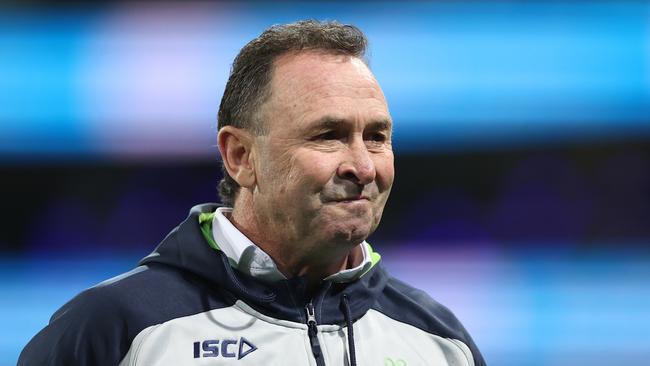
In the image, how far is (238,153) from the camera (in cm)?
160

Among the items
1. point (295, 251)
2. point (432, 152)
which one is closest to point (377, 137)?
point (295, 251)

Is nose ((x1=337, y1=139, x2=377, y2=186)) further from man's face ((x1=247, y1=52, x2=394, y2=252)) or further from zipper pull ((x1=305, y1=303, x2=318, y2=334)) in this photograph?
zipper pull ((x1=305, y1=303, x2=318, y2=334))

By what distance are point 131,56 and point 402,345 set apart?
7.39 ft

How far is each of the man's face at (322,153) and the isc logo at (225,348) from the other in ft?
0.60

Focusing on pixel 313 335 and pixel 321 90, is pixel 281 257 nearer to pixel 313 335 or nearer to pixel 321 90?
pixel 313 335

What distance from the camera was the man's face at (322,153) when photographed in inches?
57.3

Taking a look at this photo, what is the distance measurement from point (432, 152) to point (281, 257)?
6.84ft

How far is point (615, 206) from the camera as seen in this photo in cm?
350

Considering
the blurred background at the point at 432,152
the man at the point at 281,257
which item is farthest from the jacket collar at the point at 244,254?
the blurred background at the point at 432,152

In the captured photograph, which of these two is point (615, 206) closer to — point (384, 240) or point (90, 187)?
point (384, 240)

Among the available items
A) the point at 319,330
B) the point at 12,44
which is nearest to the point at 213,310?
the point at 319,330

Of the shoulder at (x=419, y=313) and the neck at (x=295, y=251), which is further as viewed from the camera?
the shoulder at (x=419, y=313)

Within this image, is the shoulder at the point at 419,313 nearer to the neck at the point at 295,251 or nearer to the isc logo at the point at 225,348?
the neck at the point at 295,251

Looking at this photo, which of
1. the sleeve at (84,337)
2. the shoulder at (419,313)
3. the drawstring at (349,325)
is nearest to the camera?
the sleeve at (84,337)
